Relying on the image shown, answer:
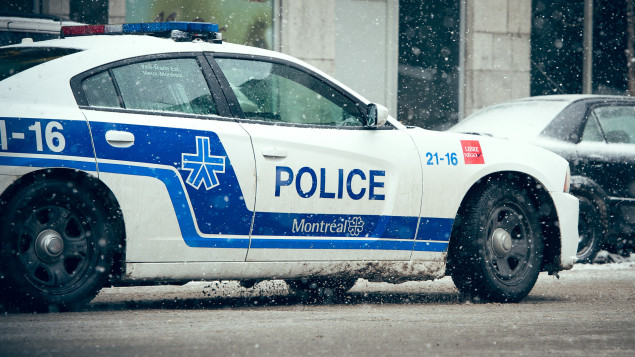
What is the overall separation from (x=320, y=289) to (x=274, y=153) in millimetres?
1698

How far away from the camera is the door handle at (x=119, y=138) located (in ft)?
19.0

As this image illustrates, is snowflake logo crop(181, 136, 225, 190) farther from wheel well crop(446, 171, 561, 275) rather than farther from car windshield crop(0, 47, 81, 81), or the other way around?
wheel well crop(446, 171, 561, 275)

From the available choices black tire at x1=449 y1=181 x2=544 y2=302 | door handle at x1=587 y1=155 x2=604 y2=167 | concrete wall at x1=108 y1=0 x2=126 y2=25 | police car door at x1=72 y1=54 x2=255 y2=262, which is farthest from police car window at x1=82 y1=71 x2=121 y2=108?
concrete wall at x1=108 y1=0 x2=126 y2=25

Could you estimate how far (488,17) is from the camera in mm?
15664

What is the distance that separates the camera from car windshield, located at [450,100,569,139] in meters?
10.0

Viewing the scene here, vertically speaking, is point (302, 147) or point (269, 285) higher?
point (302, 147)

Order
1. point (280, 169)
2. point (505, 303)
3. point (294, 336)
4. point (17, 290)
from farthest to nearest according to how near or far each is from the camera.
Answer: point (505, 303)
point (280, 169)
point (17, 290)
point (294, 336)

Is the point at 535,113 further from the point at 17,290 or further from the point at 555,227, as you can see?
the point at 17,290

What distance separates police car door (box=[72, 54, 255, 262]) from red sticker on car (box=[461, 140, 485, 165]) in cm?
161

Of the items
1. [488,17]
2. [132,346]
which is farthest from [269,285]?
[488,17]

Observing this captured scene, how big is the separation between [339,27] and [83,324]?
32.2 ft

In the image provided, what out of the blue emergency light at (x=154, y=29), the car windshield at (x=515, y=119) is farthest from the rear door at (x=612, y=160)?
the blue emergency light at (x=154, y=29)

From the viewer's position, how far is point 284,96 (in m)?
6.75

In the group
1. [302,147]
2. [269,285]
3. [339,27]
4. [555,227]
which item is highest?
[339,27]
